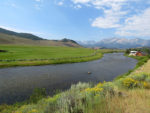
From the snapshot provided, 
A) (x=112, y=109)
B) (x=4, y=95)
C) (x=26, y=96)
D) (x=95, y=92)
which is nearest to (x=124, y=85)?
(x=95, y=92)

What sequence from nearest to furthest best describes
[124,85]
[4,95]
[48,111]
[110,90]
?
[48,111] → [110,90] → [124,85] → [4,95]

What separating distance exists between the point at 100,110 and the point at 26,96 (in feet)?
35.9

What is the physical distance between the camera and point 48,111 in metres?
4.29

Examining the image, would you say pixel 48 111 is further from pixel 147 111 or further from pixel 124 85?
pixel 124 85

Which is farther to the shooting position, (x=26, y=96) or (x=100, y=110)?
(x=26, y=96)

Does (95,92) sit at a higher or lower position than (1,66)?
higher

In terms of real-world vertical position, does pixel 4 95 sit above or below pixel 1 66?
below

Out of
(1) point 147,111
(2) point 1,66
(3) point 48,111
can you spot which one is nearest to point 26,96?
(3) point 48,111

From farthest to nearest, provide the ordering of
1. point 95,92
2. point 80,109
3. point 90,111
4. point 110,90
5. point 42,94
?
point 42,94 → point 110,90 → point 95,92 → point 80,109 → point 90,111

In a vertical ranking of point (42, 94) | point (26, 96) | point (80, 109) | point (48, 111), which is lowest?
point (26, 96)

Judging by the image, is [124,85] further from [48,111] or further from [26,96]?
[26,96]

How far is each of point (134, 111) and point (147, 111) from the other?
52 cm

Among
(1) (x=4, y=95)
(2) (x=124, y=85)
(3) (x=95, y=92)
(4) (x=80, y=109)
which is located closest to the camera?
(4) (x=80, y=109)

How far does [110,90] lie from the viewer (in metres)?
5.86
